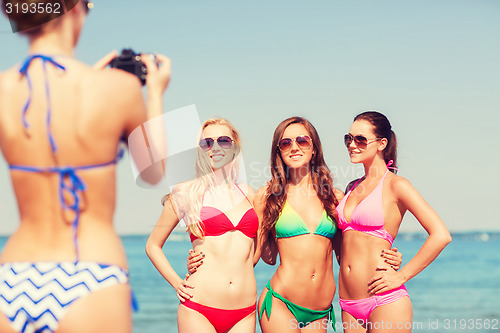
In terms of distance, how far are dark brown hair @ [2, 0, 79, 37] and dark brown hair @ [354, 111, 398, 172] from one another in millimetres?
3900

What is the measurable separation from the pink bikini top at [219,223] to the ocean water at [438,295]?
12.4 metres

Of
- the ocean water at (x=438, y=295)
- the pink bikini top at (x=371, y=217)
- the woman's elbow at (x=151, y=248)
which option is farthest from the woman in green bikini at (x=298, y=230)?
the ocean water at (x=438, y=295)

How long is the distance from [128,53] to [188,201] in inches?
123

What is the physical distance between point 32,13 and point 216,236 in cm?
350

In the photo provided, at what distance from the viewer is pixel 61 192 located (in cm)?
251

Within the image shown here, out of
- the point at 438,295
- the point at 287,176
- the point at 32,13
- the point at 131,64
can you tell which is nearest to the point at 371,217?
the point at 287,176

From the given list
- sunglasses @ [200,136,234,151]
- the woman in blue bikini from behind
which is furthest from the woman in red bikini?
the woman in blue bikini from behind

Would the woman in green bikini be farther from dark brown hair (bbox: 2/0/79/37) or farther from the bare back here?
dark brown hair (bbox: 2/0/79/37)

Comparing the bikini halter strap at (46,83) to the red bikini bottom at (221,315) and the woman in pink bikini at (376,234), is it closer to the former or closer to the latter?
the red bikini bottom at (221,315)

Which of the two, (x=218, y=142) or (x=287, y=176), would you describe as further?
(x=287, y=176)

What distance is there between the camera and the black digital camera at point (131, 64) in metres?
2.77

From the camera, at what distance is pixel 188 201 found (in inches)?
228

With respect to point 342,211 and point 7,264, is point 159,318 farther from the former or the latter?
point 7,264

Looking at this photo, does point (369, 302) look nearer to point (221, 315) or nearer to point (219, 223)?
point (221, 315)
